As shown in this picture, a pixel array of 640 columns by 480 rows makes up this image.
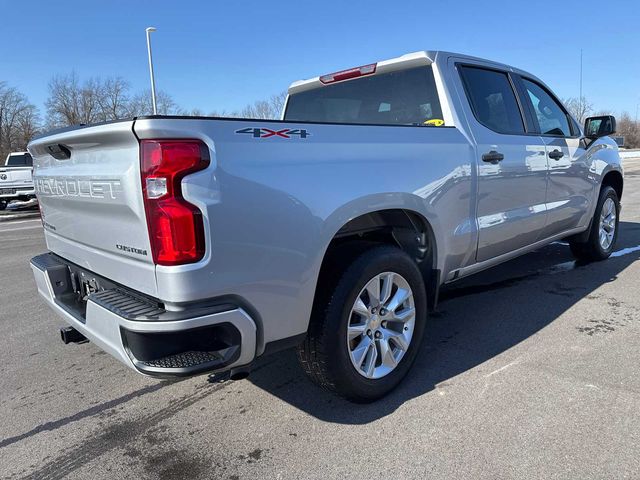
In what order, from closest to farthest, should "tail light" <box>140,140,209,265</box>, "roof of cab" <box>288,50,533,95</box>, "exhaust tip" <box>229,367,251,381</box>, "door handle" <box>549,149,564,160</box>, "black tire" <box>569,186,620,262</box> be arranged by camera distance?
"tail light" <box>140,140,209,265</box> → "exhaust tip" <box>229,367,251,381</box> → "roof of cab" <box>288,50,533,95</box> → "door handle" <box>549,149,564,160</box> → "black tire" <box>569,186,620,262</box>

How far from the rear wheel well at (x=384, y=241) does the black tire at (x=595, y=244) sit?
3.23 m

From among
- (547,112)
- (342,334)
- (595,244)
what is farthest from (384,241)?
(595,244)

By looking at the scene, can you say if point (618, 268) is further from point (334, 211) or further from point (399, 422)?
point (334, 211)

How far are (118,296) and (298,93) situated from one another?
2.83 metres

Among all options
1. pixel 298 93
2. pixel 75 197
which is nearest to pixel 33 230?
pixel 298 93

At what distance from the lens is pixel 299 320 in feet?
8.04

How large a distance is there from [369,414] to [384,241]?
1.09 meters

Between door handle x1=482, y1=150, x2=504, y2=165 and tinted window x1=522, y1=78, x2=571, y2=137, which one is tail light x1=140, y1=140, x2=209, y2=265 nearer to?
door handle x1=482, y1=150, x2=504, y2=165

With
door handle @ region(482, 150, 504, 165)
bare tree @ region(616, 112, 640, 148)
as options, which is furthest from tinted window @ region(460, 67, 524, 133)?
bare tree @ region(616, 112, 640, 148)

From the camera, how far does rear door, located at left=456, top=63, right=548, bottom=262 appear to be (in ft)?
11.7

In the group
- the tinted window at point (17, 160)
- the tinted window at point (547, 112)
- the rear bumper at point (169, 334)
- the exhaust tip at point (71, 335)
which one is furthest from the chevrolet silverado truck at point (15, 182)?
the rear bumper at point (169, 334)

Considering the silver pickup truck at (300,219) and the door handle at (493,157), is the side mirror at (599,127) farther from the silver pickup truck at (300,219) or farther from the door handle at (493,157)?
the door handle at (493,157)

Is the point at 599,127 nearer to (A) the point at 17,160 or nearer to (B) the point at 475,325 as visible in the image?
(B) the point at 475,325

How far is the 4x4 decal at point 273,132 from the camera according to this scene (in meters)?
2.18
